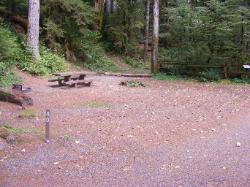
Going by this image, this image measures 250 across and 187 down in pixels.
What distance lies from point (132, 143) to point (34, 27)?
44.9 feet

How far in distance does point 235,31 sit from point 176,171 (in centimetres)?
1576

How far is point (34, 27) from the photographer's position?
2092cm

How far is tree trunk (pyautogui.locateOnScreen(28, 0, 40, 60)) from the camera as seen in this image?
20.6 m

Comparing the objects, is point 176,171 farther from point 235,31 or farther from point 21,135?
point 235,31

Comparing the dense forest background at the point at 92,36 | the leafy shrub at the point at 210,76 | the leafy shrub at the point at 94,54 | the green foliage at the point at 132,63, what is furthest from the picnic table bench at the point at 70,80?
the green foliage at the point at 132,63

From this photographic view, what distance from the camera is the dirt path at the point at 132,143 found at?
686 cm

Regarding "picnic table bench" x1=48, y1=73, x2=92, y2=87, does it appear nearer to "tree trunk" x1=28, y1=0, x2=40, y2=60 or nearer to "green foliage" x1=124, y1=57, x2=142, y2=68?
"tree trunk" x1=28, y1=0, x2=40, y2=60

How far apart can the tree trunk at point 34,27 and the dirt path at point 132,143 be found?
610 centimetres

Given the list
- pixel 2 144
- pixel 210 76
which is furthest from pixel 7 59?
pixel 2 144

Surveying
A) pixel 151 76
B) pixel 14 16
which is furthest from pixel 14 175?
pixel 14 16

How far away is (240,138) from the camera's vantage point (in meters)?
9.57

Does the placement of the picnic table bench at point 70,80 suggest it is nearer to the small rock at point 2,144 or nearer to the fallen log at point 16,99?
the fallen log at point 16,99

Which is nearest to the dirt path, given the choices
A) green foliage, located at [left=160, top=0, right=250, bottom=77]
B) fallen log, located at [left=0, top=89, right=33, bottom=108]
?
fallen log, located at [left=0, top=89, right=33, bottom=108]

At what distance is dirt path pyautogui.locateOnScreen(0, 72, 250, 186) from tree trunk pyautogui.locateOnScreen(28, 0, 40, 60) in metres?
6.10
